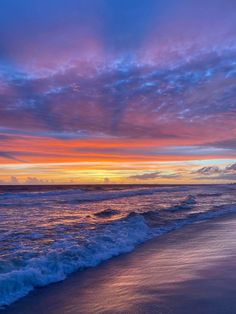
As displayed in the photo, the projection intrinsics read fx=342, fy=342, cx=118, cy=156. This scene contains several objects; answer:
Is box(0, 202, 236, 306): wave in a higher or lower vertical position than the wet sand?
higher

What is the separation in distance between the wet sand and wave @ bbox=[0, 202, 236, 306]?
0.95ft

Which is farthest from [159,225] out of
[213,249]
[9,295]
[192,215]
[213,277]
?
[9,295]

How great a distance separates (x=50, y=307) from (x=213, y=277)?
3554 millimetres

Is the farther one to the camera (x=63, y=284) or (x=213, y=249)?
(x=213, y=249)

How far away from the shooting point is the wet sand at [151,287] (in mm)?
5816

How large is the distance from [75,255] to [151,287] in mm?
3227

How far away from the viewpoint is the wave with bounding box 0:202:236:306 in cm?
700

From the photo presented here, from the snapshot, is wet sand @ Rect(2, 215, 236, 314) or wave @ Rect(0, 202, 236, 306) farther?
wave @ Rect(0, 202, 236, 306)

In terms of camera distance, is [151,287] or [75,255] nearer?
[151,287]

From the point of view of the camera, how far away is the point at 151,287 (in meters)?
6.89

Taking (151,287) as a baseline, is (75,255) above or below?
above

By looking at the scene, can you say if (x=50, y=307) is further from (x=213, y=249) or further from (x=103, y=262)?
(x=213, y=249)

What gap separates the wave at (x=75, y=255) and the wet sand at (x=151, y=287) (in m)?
0.29

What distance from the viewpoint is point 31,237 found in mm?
11922
